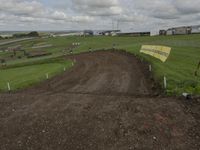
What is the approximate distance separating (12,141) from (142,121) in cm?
549

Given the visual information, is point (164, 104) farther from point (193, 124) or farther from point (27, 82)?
Answer: point (27, 82)

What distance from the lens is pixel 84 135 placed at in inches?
438

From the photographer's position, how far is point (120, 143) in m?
10.3

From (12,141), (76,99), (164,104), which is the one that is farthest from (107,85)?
(12,141)

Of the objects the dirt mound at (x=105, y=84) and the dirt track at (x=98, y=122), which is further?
the dirt mound at (x=105, y=84)

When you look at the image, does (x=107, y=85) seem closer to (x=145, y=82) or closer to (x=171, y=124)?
(x=145, y=82)

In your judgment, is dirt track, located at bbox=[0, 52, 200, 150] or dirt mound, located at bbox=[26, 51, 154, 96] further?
dirt mound, located at bbox=[26, 51, 154, 96]

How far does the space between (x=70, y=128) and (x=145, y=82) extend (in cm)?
1115

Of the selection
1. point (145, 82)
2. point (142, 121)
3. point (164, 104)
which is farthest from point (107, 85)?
point (142, 121)

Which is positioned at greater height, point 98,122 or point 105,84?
point 98,122

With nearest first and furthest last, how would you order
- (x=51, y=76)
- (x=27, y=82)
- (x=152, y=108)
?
(x=152, y=108) → (x=27, y=82) → (x=51, y=76)

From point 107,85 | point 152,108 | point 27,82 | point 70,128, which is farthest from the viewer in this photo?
point 27,82

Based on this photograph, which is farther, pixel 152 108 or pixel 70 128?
pixel 152 108

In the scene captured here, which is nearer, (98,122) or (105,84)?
(98,122)
